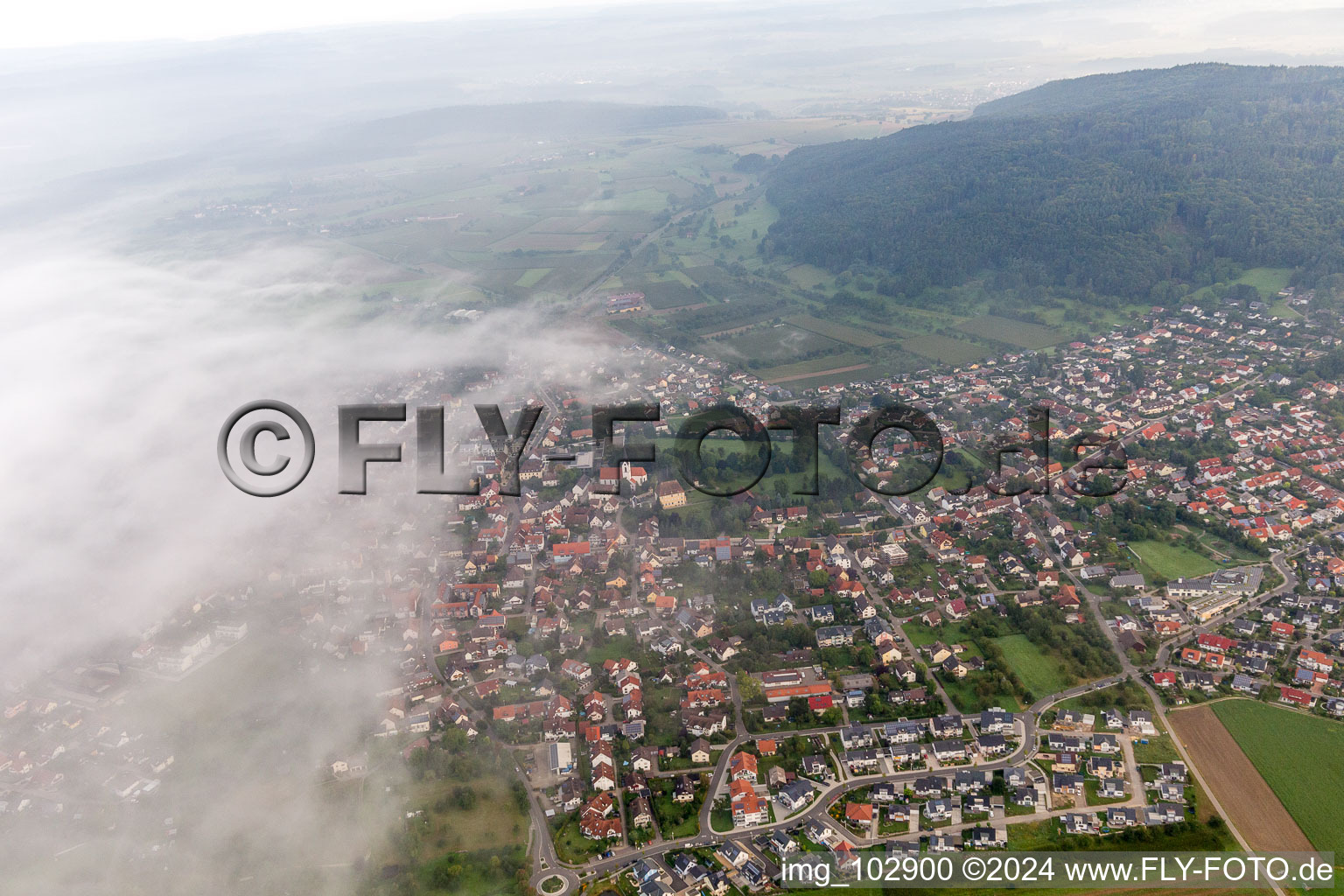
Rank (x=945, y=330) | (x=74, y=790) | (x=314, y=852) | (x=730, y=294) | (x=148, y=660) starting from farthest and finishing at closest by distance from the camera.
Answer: (x=730, y=294)
(x=945, y=330)
(x=148, y=660)
(x=74, y=790)
(x=314, y=852)

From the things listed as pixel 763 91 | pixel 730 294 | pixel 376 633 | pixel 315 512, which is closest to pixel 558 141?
pixel 763 91

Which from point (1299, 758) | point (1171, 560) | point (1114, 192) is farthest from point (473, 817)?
point (1114, 192)

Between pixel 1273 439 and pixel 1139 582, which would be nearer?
pixel 1139 582

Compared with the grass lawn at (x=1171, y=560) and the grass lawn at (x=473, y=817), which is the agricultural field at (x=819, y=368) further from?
the grass lawn at (x=473, y=817)

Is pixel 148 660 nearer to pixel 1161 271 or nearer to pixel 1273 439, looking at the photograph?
pixel 1273 439

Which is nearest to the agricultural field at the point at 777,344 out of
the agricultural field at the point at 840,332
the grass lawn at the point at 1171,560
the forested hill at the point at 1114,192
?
the agricultural field at the point at 840,332

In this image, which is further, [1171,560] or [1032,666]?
[1171,560]
